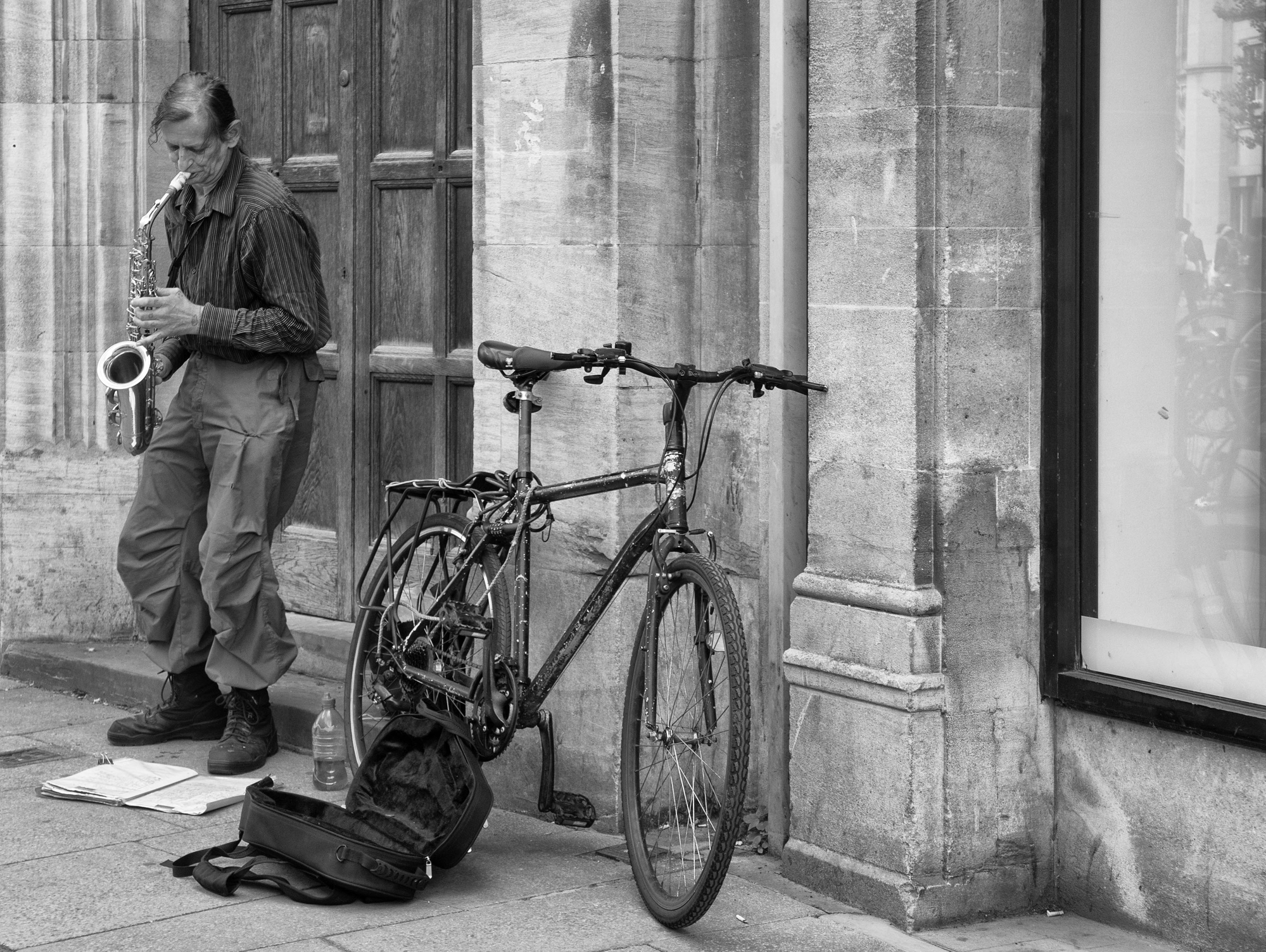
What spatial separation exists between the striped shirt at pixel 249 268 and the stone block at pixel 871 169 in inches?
79.8

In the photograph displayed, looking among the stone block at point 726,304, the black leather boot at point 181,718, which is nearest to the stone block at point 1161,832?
the stone block at point 726,304

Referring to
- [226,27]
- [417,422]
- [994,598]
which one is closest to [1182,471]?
[994,598]

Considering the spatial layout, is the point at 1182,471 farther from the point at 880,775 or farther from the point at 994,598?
the point at 880,775

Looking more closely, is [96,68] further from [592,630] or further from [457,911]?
[457,911]

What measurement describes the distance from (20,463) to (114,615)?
77cm

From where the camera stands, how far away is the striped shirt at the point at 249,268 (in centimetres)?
629

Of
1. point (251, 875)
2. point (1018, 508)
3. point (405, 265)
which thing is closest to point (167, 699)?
point (405, 265)

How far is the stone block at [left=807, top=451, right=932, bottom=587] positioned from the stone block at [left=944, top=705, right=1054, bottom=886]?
1.42ft

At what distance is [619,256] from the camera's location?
18.3 ft

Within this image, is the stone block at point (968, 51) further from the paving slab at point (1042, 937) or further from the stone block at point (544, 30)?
the paving slab at point (1042, 937)

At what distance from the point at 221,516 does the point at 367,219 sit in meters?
1.56

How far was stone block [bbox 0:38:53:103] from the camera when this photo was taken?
8008 millimetres

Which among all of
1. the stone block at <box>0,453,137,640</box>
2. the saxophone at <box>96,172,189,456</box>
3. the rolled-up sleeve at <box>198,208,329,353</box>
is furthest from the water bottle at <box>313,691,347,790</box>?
the stone block at <box>0,453,137,640</box>

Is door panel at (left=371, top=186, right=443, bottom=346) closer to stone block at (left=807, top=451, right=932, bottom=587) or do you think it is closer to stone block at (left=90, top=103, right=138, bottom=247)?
stone block at (left=90, top=103, right=138, bottom=247)
